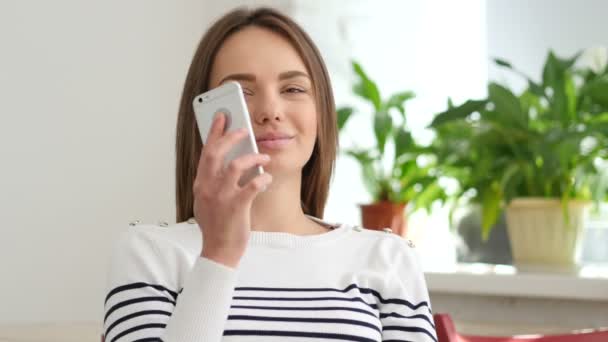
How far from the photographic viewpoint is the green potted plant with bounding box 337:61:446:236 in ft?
6.12

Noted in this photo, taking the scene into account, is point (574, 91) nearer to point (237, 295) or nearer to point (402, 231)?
point (402, 231)

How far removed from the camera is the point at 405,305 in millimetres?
913

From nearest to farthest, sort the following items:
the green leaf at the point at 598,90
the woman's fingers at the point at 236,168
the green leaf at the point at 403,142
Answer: the woman's fingers at the point at 236,168 → the green leaf at the point at 598,90 → the green leaf at the point at 403,142

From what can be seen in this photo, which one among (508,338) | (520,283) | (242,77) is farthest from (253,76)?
(520,283)

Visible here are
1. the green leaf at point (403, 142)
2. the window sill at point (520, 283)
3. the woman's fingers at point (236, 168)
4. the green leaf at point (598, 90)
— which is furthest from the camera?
the green leaf at point (403, 142)

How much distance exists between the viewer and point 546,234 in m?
1.69

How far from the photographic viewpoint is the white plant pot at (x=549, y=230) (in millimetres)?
1668

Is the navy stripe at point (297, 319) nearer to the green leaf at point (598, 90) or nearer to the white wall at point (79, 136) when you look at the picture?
the green leaf at point (598, 90)

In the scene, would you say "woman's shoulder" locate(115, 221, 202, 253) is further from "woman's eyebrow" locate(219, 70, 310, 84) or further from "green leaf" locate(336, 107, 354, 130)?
"green leaf" locate(336, 107, 354, 130)

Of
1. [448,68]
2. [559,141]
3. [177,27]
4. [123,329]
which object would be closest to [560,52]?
[448,68]

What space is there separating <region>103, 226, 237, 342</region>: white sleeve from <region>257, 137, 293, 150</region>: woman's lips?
152 mm

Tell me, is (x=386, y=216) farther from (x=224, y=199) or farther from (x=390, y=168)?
(x=224, y=199)

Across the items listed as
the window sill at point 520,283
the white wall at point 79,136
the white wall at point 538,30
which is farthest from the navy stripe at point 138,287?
the white wall at point 538,30

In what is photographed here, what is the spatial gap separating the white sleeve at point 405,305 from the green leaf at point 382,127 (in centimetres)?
94
